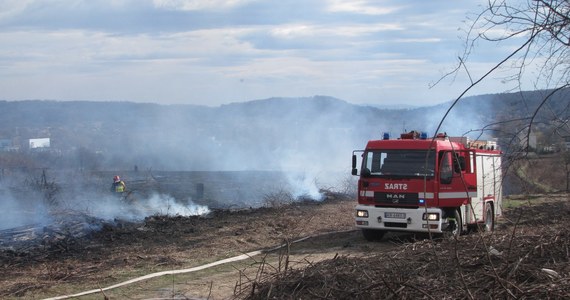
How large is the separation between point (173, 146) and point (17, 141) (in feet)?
90.2

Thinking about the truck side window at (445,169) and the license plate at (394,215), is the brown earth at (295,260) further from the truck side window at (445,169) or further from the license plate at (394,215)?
the truck side window at (445,169)

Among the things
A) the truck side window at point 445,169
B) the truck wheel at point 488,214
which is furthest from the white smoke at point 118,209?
the truck wheel at point 488,214

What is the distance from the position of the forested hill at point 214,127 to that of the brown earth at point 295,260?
1224 centimetres

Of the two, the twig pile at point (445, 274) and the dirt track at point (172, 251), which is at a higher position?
the twig pile at point (445, 274)

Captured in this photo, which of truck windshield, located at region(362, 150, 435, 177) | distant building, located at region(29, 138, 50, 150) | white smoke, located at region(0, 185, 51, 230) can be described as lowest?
white smoke, located at region(0, 185, 51, 230)

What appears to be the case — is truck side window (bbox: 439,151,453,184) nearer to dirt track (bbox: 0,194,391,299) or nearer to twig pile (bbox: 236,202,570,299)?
dirt track (bbox: 0,194,391,299)

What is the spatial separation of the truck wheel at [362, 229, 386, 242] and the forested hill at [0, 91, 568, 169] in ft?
39.1

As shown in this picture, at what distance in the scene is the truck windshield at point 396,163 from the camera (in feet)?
44.3

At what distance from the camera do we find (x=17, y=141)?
40.4 m

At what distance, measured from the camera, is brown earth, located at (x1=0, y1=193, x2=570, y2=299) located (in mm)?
4602

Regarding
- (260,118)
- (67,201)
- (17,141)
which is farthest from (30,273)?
(260,118)

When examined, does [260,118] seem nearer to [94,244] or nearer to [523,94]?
[94,244]

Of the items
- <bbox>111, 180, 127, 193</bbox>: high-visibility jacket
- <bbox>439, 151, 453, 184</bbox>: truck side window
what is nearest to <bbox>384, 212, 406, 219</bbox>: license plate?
<bbox>439, 151, 453, 184</bbox>: truck side window

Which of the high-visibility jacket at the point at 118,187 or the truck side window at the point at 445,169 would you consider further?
the high-visibility jacket at the point at 118,187
